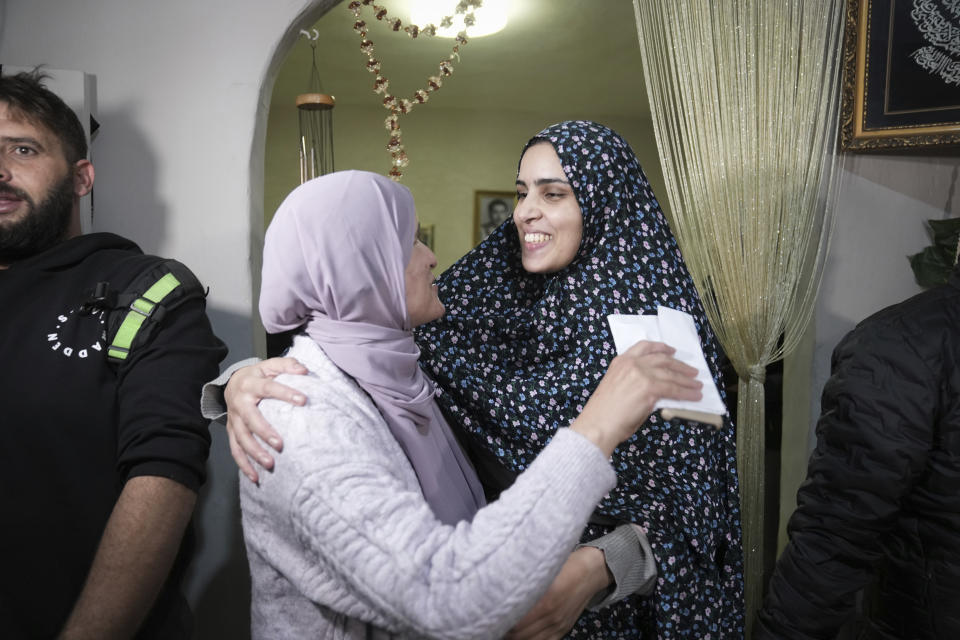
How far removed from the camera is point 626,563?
106 cm

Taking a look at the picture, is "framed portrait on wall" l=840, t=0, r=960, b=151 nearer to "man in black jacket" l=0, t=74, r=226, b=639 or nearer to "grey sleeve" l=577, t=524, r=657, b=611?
"grey sleeve" l=577, t=524, r=657, b=611

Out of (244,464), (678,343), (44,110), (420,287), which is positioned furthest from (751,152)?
(44,110)

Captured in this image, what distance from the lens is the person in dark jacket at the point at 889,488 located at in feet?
3.45

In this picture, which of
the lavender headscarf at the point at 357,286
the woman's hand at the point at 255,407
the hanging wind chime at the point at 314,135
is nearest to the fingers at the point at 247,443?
the woman's hand at the point at 255,407

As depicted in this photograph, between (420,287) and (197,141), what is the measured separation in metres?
1.01

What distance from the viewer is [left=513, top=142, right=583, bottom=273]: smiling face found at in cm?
134

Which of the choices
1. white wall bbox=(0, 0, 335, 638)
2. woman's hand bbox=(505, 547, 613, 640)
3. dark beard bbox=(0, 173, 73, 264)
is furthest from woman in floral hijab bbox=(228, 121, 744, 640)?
dark beard bbox=(0, 173, 73, 264)

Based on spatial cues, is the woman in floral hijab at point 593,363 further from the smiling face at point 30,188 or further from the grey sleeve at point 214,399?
the smiling face at point 30,188

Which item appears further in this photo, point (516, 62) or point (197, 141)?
point (516, 62)

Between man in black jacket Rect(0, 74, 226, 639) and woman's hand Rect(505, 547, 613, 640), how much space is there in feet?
2.10

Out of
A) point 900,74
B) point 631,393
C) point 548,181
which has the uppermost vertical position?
point 900,74

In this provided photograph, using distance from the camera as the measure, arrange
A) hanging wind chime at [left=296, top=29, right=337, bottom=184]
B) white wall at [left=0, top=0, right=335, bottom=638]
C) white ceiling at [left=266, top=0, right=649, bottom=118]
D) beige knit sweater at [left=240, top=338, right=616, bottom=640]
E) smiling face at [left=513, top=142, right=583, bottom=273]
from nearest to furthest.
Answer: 1. beige knit sweater at [left=240, top=338, right=616, bottom=640]
2. smiling face at [left=513, top=142, right=583, bottom=273]
3. white wall at [left=0, top=0, right=335, bottom=638]
4. hanging wind chime at [left=296, top=29, right=337, bottom=184]
5. white ceiling at [left=266, top=0, right=649, bottom=118]

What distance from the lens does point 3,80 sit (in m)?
1.26

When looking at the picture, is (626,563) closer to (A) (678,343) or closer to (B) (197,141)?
(A) (678,343)
